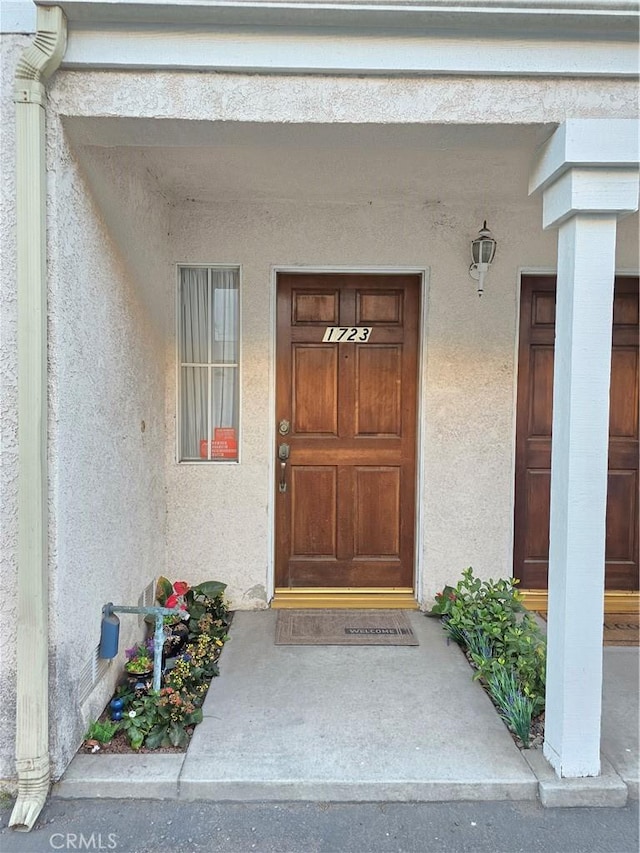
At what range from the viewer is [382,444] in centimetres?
345

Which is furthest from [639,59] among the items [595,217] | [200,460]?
[200,460]

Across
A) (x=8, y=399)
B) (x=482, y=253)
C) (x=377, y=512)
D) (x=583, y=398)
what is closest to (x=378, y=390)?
(x=377, y=512)

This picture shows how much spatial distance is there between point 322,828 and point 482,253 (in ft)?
10.0

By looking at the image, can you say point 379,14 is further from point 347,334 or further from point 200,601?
point 200,601

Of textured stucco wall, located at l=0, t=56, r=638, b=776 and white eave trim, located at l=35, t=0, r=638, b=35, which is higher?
white eave trim, located at l=35, t=0, r=638, b=35

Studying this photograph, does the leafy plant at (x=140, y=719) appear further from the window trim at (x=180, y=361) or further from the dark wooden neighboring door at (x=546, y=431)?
the dark wooden neighboring door at (x=546, y=431)

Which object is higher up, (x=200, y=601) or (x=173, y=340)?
(x=173, y=340)

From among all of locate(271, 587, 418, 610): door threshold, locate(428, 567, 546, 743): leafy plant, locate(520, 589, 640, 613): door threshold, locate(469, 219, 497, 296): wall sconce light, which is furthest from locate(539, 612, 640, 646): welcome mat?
locate(469, 219, 497, 296): wall sconce light

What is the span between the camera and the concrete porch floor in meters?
1.90

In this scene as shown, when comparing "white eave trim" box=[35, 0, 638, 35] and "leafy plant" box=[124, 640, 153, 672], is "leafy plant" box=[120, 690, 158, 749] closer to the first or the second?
"leafy plant" box=[124, 640, 153, 672]

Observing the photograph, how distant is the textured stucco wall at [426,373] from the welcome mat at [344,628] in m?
0.32

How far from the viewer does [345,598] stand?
3.42m

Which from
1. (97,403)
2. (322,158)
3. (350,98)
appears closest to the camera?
(350,98)

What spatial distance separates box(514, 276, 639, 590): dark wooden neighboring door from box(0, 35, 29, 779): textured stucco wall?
2999 mm
